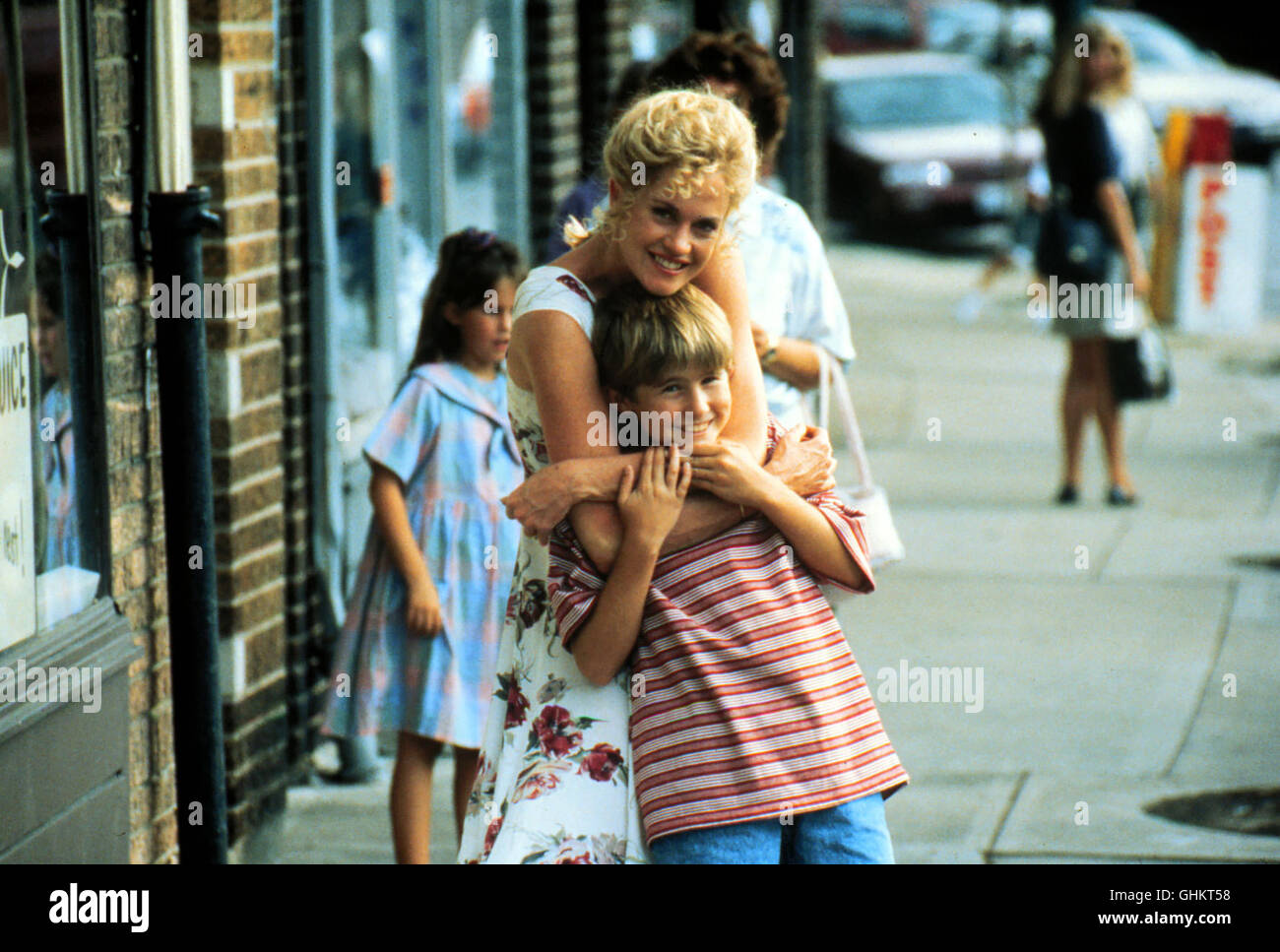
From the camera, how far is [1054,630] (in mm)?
6648

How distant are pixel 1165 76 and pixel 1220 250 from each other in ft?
31.1

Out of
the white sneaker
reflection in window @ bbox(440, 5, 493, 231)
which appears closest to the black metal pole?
reflection in window @ bbox(440, 5, 493, 231)

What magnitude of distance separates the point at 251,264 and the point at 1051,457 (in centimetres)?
581

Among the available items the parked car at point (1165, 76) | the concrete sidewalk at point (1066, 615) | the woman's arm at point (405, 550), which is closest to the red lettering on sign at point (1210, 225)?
the concrete sidewalk at point (1066, 615)

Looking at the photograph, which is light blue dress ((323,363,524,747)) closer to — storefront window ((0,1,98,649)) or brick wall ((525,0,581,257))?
storefront window ((0,1,98,649))

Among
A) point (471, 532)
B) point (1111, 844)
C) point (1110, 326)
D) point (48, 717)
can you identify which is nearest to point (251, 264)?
point (471, 532)

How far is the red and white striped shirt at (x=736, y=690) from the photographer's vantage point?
278cm

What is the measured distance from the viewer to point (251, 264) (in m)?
4.61

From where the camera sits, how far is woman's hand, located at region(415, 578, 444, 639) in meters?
4.27

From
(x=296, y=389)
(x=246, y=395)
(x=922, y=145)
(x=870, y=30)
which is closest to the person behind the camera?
(x=246, y=395)

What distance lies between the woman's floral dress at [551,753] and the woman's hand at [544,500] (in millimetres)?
110

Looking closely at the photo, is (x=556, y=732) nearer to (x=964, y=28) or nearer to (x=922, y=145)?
(x=922, y=145)

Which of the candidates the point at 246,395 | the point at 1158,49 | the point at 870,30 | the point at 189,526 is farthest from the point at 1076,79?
the point at 870,30

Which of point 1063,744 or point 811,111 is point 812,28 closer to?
point 811,111
